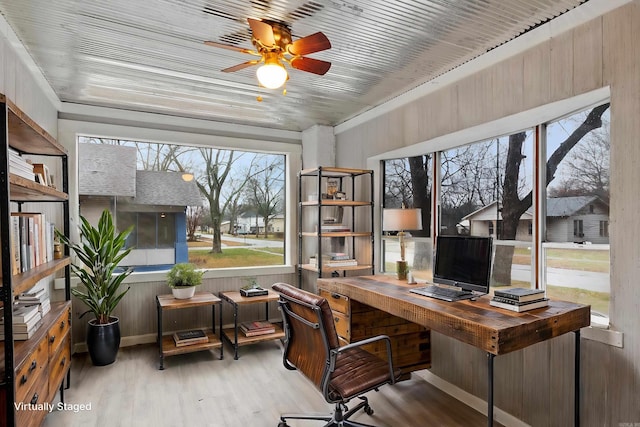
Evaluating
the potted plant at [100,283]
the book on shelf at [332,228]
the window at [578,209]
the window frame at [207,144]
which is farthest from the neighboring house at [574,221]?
the potted plant at [100,283]

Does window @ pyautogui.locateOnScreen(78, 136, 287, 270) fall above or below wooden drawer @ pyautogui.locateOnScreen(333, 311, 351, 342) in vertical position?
above

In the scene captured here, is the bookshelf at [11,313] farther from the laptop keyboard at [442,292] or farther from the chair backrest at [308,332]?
the laptop keyboard at [442,292]

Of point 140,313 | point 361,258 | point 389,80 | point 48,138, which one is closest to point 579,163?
point 389,80

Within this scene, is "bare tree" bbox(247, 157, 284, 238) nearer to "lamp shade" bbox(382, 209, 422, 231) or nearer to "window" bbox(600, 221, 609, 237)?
"lamp shade" bbox(382, 209, 422, 231)

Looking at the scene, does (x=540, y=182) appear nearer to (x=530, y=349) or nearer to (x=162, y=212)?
(x=530, y=349)

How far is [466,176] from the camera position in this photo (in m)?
3.12

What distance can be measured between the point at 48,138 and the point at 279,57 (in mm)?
1558

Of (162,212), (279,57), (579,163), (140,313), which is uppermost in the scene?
(279,57)

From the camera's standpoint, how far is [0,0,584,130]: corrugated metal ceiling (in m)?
2.09

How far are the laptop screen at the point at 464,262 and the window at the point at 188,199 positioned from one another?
102 inches

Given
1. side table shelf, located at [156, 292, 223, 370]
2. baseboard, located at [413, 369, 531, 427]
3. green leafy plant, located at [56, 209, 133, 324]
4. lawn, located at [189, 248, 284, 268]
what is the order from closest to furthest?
1. baseboard, located at [413, 369, 531, 427]
2. green leafy plant, located at [56, 209, 133, 324]
3. side table shelf, located at [156, 292, 223, 370]
4. lawn, located at [189, 248, 284, 268]

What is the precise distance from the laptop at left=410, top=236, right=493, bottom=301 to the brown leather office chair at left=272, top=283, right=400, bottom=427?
0.60m

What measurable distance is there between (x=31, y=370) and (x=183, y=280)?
6.36 feet

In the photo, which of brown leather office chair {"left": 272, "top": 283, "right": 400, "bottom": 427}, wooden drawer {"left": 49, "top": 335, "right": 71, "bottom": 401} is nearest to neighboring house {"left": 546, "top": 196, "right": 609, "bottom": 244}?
brown leather office chair {"left": 272, "top": 283, "right": 400, "bottom": 427}
